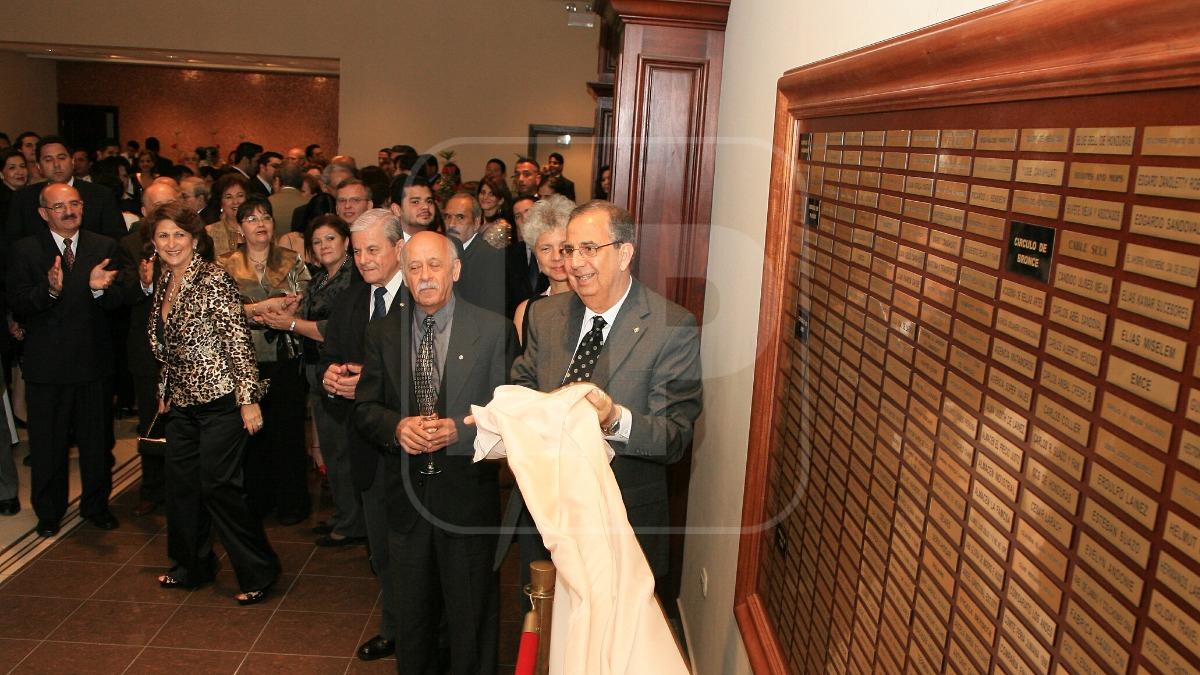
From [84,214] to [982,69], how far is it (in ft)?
20.7

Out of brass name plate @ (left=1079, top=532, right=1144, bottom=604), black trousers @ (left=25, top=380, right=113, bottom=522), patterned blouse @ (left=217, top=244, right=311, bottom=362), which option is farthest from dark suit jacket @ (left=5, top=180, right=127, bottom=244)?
brass name plate @ (left=1079, top=532, right=1144, bottom=604)

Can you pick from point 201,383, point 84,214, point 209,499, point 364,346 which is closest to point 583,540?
point 364,346

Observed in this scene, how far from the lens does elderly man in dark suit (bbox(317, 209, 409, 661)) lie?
3713mm

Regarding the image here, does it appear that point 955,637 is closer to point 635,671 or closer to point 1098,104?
point 1098,104

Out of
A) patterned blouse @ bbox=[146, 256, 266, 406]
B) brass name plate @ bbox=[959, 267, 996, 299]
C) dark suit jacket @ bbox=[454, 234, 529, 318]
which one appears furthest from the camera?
dark suit jacket @ bbox=[454, 234, 529, 318]

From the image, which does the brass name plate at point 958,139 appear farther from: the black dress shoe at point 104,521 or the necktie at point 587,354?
the black dress shoe at point 104,521

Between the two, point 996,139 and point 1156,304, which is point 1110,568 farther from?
point 996,139

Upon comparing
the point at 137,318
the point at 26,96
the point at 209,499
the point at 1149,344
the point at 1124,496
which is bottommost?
the point at 209,499

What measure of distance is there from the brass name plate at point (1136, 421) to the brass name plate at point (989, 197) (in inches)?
10.6

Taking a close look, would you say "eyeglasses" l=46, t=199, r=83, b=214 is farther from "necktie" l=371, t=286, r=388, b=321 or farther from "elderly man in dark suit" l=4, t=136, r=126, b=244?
"necktie" l=371, t=286, r=388, b=321

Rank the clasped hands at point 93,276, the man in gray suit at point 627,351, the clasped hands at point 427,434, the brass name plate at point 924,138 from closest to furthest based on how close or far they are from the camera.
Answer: the brass name plate at point 924,138
the man in gray suit at point 627,351
the clasped hands at point 427,434
the clasped hands at point 93,276

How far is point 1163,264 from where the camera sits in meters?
0.68

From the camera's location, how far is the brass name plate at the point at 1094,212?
2.43 ft

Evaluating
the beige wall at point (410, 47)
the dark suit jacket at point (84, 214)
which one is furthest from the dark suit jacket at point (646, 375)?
the beige wall at point (410, 47)
